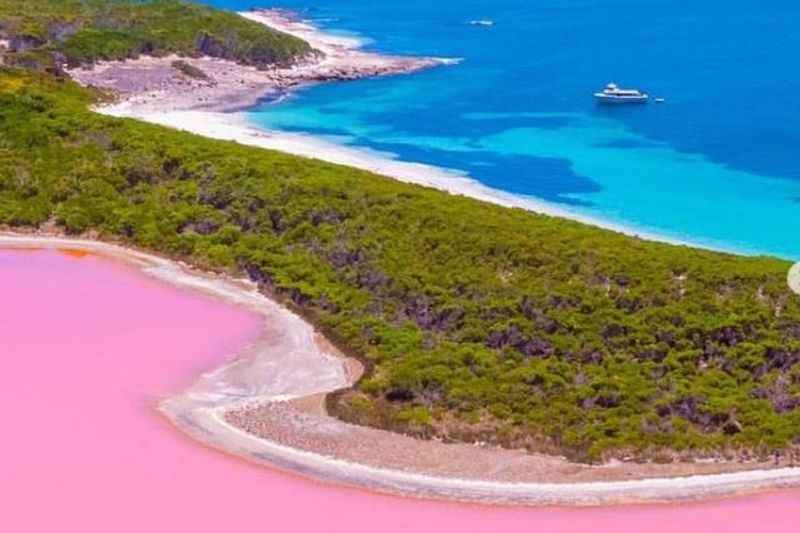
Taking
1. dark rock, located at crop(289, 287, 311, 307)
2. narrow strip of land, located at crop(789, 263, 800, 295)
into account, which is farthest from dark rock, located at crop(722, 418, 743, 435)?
dark rock, located at crop(289, 287, 311, 307)

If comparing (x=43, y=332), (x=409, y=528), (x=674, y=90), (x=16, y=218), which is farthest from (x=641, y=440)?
(x=674, y=90)

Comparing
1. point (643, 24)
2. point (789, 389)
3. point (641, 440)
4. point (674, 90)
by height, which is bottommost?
point (641, 440)

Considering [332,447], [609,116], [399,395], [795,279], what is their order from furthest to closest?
[609,116]
[795,279]
[399,395]
[332,447]

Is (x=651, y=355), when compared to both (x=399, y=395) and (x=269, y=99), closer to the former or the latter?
(x=399, y=395)

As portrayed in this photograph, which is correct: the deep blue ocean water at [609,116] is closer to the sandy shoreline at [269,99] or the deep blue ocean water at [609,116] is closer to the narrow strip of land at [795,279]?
the sandy shoreline at [269,99]

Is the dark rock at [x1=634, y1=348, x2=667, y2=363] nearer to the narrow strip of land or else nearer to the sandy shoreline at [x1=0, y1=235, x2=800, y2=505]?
the sandy shoreline at [x1=0, y1=235, x2=800, y2=505]

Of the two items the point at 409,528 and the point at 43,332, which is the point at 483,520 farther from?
the point at 43,332

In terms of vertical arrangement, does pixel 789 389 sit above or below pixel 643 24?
below

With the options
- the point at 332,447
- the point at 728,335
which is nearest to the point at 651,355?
the point at 728,335
